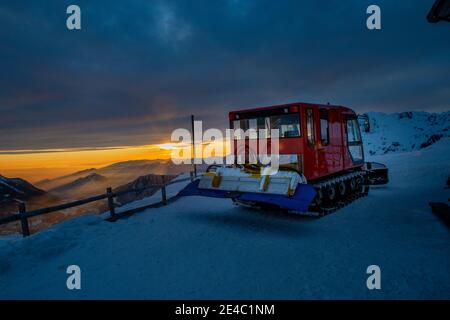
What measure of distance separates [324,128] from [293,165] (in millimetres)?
2181

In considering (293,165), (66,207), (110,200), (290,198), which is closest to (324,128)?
(293,165)

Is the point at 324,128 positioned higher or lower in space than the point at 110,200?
higher

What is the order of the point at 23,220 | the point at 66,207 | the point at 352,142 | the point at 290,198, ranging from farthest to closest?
the point at 352,142 → the point at 66,207 → the point at 290,198 → the point at 23,220

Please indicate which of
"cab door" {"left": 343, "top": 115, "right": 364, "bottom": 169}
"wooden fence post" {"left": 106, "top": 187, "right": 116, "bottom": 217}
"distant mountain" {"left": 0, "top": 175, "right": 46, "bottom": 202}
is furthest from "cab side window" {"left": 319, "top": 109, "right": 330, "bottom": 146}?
"distant mountain" {"left": 0, "top": 175, "right": 46, "bottom": 202}

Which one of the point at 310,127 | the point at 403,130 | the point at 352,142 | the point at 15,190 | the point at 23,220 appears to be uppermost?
the point at 403,130

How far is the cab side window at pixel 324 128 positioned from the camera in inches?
347

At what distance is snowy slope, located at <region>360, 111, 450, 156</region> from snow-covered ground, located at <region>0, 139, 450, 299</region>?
298 feet

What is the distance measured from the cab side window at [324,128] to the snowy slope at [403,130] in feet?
291

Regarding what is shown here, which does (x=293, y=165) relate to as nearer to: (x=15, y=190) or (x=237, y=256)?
(x=237, y=256)

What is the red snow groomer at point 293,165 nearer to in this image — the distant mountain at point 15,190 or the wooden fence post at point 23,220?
the wooden fence post at point 23,220

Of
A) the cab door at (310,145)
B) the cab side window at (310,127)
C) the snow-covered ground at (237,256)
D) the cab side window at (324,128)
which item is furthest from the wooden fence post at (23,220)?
A: the cab side window at (324,128)

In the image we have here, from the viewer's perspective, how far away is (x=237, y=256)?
5449mm
